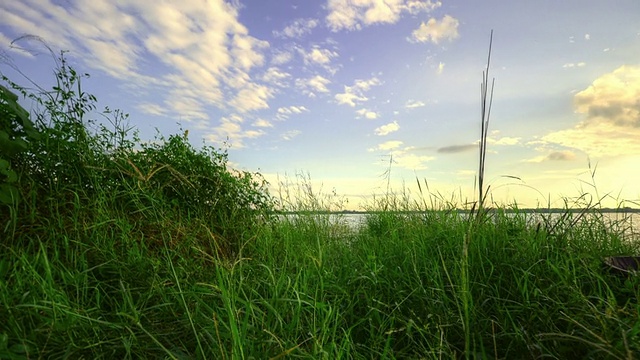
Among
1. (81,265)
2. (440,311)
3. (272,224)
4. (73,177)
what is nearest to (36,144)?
(73,177)

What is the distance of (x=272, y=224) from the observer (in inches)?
199

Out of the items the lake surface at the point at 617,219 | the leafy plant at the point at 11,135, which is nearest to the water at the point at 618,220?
the lake surface at the point at 617,219

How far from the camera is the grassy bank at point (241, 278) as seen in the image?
74.4 inches

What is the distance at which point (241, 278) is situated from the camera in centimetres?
196

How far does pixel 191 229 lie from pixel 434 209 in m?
2.74

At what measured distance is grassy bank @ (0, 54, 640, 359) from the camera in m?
1.89

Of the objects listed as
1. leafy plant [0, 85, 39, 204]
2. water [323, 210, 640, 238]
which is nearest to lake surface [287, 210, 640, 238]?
water [323, 210, 640, 238]

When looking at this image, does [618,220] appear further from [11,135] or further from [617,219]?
[11,135]

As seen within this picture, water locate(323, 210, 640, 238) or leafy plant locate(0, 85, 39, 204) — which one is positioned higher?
leafy plant locate(0, 85, 39, 204)

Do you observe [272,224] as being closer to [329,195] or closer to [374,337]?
[329,195]

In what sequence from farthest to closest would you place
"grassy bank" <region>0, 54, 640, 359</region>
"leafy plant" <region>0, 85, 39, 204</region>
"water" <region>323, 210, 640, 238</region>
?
1. "water" <region>323, 210, 640, 238</region>
2. "leafy plant" <region>0, 85, 39, 204</region>
3. "grassy bank" <region>0, 54, 640, 359</region>

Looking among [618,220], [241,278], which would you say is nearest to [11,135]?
[241,278]

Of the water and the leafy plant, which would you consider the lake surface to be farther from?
the leafy plant

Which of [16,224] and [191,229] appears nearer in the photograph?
[16,224]
